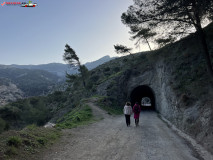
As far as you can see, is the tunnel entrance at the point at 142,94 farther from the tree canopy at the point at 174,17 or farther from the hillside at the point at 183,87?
the tree canopy at the point at 174,17

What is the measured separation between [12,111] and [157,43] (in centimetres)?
3703

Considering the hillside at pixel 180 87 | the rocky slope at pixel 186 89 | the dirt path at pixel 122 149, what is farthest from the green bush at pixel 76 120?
the rocky slope at pixel 186 89

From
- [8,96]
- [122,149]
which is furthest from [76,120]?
[8,96]

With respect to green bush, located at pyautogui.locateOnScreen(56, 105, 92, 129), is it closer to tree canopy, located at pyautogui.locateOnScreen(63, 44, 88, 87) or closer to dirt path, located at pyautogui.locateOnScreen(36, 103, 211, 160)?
dirt path, located at pyautogui.locateOnScreen(36, 103, 211, 160)

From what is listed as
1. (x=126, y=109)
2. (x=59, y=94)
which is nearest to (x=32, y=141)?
(x=126, y=109)

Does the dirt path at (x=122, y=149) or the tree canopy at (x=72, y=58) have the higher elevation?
the tree canopy at (x=72, y=58)

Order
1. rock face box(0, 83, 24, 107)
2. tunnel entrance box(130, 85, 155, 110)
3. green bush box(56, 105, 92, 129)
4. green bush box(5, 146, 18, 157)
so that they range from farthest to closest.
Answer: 1. rock face box(0, 83, 24, 107)
2. tunnel entrance box(130, 85, 155, 110)
3. green bush box(56, 105, 92, 129)
4. green bush box(5, 146, 18, 157)

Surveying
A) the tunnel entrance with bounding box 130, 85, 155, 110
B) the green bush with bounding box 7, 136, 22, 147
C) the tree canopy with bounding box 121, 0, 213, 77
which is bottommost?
the tunnel entrance with bounding box 130, 85, 155, 110

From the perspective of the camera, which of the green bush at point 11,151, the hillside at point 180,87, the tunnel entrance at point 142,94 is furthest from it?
the tunnel entrance at point 142,94

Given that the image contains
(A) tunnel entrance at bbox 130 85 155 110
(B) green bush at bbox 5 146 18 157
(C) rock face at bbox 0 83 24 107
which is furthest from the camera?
(C) rock face at bbox 0 83 24 107

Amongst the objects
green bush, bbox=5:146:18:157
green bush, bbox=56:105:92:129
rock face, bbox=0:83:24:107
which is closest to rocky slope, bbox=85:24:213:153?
green bush, bbox=5:146:18:157

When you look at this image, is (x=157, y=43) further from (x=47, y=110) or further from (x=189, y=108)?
(x=47, y=110)

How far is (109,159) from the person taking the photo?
612 centimetres

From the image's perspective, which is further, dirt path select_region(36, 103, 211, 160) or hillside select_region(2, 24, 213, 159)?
hillside select_region(2, 24, 213, 159)
